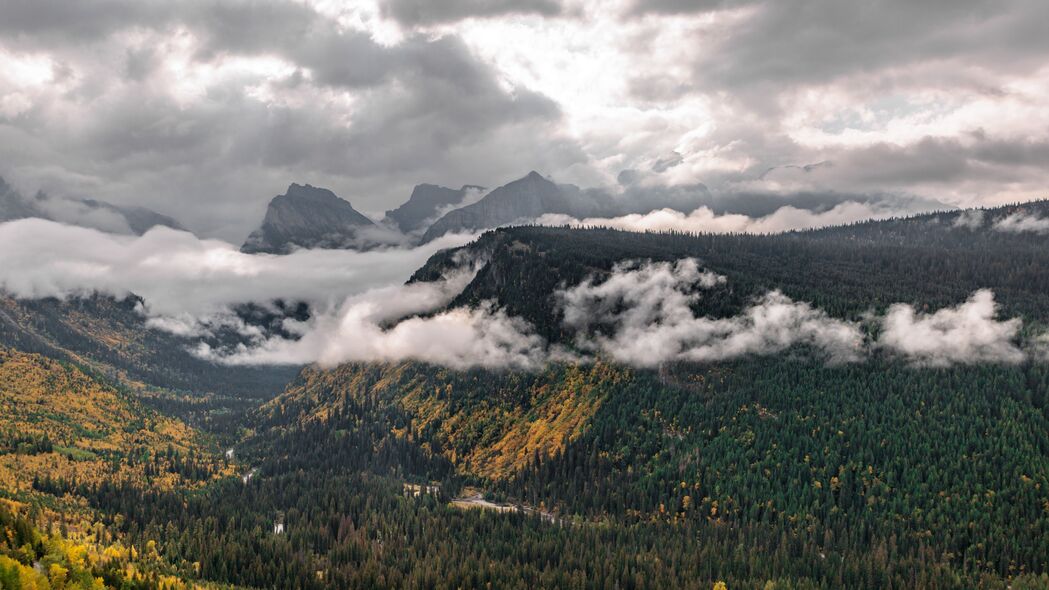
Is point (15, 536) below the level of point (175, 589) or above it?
above

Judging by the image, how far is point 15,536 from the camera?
18662 cm

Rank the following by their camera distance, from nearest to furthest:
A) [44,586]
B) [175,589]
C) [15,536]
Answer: [44,586], [15,536], [175,589]

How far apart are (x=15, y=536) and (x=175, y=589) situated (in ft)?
133

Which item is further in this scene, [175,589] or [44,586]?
[175,589]

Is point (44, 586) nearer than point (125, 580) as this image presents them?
Yes

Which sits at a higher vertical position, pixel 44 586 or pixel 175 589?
pixel 44 586

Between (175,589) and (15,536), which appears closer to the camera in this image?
(15,536)

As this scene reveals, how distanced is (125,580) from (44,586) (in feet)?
117

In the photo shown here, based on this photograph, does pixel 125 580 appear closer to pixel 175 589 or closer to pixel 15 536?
pixel 175 589

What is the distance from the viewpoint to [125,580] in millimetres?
191625

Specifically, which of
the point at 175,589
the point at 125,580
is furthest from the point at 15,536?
the point at 175,589

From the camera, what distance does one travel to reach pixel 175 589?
19975 centimetres

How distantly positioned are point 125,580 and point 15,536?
92.8ft

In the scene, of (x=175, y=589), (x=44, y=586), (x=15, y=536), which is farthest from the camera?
(x=175, y=589)
